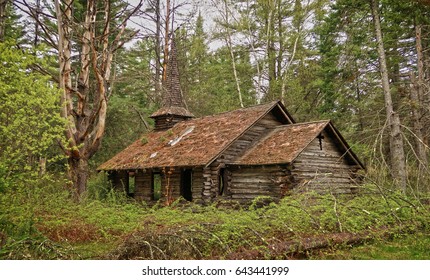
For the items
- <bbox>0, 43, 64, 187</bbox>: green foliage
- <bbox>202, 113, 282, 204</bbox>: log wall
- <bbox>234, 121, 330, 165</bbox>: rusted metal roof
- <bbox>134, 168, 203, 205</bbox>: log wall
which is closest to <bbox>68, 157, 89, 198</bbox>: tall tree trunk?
<bbox>134, 168, 203, 205</bbox>: log wall

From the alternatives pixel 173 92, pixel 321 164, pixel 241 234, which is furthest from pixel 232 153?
pixel 241 234

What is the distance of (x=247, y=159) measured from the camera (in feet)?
53.8

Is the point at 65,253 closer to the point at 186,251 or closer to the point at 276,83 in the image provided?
the point at 186,251

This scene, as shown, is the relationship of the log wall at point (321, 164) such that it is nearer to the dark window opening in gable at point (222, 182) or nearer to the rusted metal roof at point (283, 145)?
the rusted metal roof at point (283, 145)

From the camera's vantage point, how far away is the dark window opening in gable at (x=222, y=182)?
16656 millimetres

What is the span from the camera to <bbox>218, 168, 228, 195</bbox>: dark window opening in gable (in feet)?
54.6

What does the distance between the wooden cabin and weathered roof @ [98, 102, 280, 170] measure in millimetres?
47

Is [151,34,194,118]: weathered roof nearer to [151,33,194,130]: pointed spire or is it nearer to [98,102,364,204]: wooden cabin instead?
[151,33,194,130]: pointed spire

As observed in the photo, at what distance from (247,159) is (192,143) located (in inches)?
123

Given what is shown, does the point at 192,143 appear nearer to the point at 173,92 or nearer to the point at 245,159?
the point at 245,159

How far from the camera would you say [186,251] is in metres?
7.23

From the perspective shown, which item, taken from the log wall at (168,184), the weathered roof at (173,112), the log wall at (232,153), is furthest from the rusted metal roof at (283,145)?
the weathered roof at (173,112)

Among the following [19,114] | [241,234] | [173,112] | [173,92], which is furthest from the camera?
[173,92]
